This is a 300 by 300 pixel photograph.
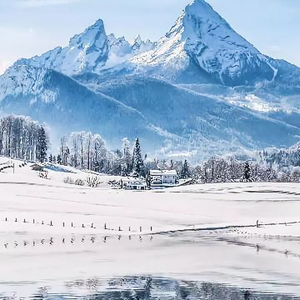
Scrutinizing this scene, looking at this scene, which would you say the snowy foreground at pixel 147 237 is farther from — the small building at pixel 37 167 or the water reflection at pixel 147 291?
the small building at pixel 37 167

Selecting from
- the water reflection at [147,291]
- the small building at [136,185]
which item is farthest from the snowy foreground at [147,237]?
the small building at [136,185]

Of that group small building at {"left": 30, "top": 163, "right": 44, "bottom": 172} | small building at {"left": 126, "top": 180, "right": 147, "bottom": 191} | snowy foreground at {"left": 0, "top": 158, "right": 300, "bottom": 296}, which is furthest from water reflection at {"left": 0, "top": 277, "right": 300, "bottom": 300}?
small building at {"left": 126, "top": 180, "right": 147, "bottom": 191}

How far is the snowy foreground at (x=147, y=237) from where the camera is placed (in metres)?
46.7

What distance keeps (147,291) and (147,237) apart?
27.9 meters

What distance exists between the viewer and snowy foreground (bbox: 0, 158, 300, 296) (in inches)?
1837

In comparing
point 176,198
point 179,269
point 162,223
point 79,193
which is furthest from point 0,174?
point 179,269

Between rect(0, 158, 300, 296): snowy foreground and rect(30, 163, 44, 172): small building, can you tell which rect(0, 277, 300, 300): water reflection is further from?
rect(30, 163, 44, 172): small building

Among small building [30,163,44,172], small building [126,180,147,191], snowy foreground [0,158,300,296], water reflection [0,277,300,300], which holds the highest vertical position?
small building [30,163,44,172]

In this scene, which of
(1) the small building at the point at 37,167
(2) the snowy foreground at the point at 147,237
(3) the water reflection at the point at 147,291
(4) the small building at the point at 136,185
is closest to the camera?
(3) the water reflection at the point at 147,291

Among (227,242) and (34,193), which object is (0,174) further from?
(227,242)

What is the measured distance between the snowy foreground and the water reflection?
102cm

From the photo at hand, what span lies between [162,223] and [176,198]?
29.0 metres

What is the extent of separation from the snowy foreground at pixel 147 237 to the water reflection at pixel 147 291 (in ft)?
3.35

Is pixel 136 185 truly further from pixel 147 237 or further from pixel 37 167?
pixel 147 237
